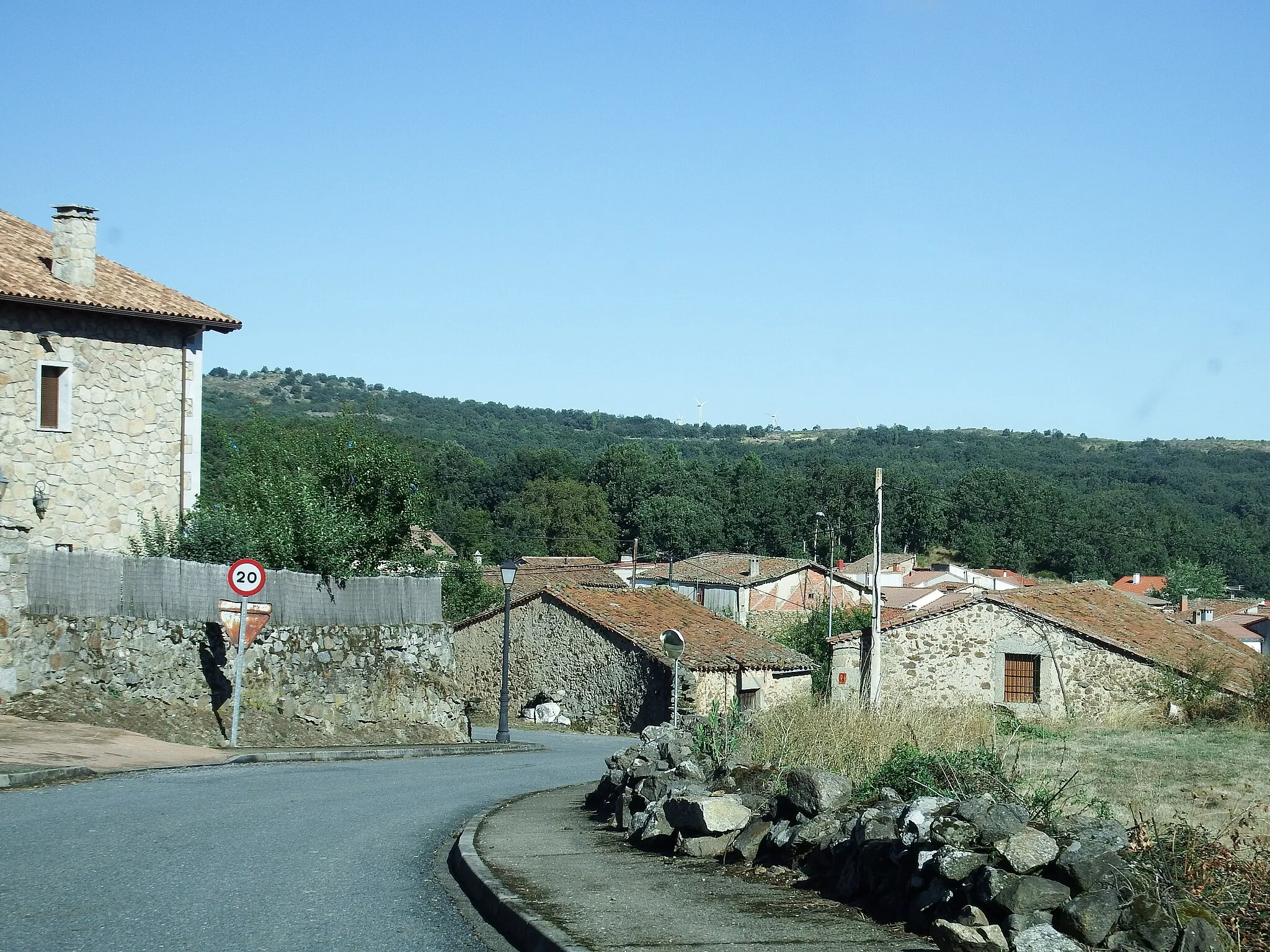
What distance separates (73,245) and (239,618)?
9282 millimetres

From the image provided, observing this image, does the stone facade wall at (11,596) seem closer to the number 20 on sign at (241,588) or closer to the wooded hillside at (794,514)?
the number 20 on sign at (241,588)

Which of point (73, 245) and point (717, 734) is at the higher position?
point (73, 245)

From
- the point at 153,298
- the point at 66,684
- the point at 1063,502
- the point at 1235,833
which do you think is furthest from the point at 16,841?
the point at 1063,502

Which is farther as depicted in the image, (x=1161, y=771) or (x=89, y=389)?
(x=89, y=389)

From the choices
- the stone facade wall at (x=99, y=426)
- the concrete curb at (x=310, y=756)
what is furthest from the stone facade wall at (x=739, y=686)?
the stone facade wall at (x=99, y=426)

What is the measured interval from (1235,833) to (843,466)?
131963 mm

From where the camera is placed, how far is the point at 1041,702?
33.2 meters

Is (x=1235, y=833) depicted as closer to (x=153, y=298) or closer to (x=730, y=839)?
(x=730, y=839)

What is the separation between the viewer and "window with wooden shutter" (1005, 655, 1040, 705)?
33562mm

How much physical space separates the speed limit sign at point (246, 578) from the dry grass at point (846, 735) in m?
10.6

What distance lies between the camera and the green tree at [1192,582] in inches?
4555

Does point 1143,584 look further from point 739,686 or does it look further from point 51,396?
point 51,396

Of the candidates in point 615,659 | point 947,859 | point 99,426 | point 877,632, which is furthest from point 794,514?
point 947,859

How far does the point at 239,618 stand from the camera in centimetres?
2145
